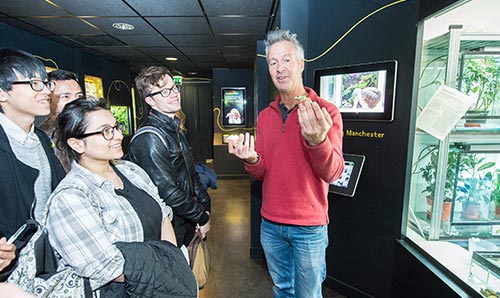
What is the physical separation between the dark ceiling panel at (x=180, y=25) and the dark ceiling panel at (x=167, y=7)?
16cm

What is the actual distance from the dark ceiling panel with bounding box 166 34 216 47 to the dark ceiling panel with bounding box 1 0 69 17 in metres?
1.35

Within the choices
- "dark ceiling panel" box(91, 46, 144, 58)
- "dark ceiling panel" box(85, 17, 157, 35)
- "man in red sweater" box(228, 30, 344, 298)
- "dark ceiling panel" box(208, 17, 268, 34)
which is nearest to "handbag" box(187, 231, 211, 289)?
"man in red sweater" box(228, 30, 344, 298)

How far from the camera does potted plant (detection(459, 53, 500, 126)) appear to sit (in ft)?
4.82

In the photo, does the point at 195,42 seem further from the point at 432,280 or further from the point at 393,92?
the point at 432,280

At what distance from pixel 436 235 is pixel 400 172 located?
424 millimetres

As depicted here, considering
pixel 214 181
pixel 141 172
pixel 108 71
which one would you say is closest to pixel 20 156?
pixel 141 172

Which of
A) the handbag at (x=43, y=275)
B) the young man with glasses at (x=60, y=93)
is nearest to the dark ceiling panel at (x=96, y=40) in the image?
the young man with glasses at (x=60, y=93)

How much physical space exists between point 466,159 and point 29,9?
3.96 metres

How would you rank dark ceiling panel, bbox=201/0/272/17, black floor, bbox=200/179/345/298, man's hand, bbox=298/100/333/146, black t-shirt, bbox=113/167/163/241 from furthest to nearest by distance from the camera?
1. dark ceiling panel, bbox=201/0/272/17
2. black floor, bbox=200/179/345/298
3. black t-shirt, bbox=113/167/163/241
4. man's hand, bbox=298/100/333/146

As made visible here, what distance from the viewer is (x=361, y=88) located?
2.00m

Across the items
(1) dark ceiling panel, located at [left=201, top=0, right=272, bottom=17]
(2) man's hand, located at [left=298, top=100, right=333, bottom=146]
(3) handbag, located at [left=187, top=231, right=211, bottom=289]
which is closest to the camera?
(2) man's hand, located at [left=298, top=100, right=333, bottom=146]

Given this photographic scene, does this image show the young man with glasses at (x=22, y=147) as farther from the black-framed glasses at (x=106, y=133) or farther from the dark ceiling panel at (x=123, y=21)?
the dark ceiling panel at (x=123, y=21)

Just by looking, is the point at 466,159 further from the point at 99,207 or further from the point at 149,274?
the point at 99,207

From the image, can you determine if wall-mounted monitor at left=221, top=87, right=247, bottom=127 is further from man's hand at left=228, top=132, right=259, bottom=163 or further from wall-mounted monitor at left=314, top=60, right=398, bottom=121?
man's hand at left=228, top=132, right=259, bottom=163
